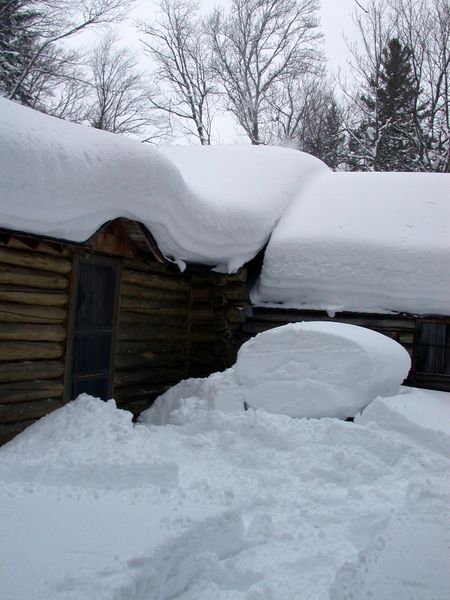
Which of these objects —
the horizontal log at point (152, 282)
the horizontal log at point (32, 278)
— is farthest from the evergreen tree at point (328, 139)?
the horizontal log at point (32, 278)

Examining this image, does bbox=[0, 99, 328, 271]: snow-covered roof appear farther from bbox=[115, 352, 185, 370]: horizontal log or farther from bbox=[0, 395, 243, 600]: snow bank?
bbox=[0, 395, 243, 600]: snow bank

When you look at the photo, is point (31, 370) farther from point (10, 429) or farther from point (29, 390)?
point (10, 429)

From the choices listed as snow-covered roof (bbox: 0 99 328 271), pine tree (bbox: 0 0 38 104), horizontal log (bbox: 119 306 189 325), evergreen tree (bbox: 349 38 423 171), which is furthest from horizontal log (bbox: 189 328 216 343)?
evergreen tree (bbox: 349 38 423 171)

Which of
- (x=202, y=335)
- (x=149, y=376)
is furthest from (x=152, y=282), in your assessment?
(x=202, y=335)

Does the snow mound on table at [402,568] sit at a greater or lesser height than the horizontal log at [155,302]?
lesser

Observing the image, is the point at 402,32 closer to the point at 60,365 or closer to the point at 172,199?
the point at 172,199

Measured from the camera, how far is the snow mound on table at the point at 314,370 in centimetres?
690

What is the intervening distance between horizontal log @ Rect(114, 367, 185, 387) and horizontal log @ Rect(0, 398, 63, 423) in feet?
4.52

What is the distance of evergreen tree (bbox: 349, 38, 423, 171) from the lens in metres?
24.6

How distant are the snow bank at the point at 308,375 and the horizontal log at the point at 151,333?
1168 millimetres

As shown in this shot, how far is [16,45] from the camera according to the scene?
822 inches

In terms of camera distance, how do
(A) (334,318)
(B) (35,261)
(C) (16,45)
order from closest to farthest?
(B) (35,261)
(A) (334,318)
(C) (16,45)

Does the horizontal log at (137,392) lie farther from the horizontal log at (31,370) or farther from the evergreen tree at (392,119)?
the evergreen tree at (392,119)

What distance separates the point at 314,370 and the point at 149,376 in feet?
8.81
